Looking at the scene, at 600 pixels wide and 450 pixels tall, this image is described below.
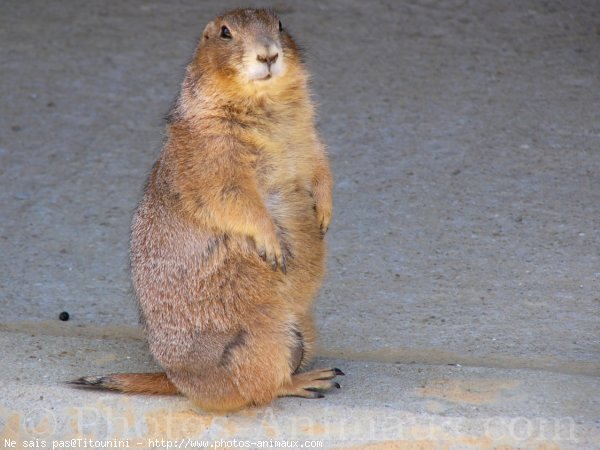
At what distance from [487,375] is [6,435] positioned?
1.69 metres

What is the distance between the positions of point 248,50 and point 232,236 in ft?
2.05

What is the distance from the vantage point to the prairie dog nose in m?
3.77

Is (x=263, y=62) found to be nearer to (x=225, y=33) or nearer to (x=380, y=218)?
(x=225, y=33)

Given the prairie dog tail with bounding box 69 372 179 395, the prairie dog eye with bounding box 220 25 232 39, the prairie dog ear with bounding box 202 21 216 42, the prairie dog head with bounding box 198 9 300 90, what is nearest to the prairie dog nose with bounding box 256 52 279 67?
the prairie dog head with bounding box 198 9 300 90

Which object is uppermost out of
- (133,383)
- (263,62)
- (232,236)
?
(263,62)

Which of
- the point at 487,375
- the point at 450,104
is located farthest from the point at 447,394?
the point at 450,104

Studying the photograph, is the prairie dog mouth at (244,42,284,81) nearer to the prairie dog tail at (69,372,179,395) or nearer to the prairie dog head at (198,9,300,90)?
the prairie dog head at (198,9,300,90)

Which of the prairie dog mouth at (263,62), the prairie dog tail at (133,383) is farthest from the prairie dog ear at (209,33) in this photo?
the prairie dog tail at (133,383)

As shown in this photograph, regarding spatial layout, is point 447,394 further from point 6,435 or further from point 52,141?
point 52,141

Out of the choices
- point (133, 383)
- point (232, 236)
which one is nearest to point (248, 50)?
point (232, 236)

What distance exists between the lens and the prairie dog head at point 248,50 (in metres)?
3.79

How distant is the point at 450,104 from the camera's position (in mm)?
6816

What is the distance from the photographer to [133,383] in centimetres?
399

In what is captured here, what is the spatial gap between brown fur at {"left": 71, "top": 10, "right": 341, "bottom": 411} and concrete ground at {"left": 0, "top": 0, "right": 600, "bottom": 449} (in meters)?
0.15
